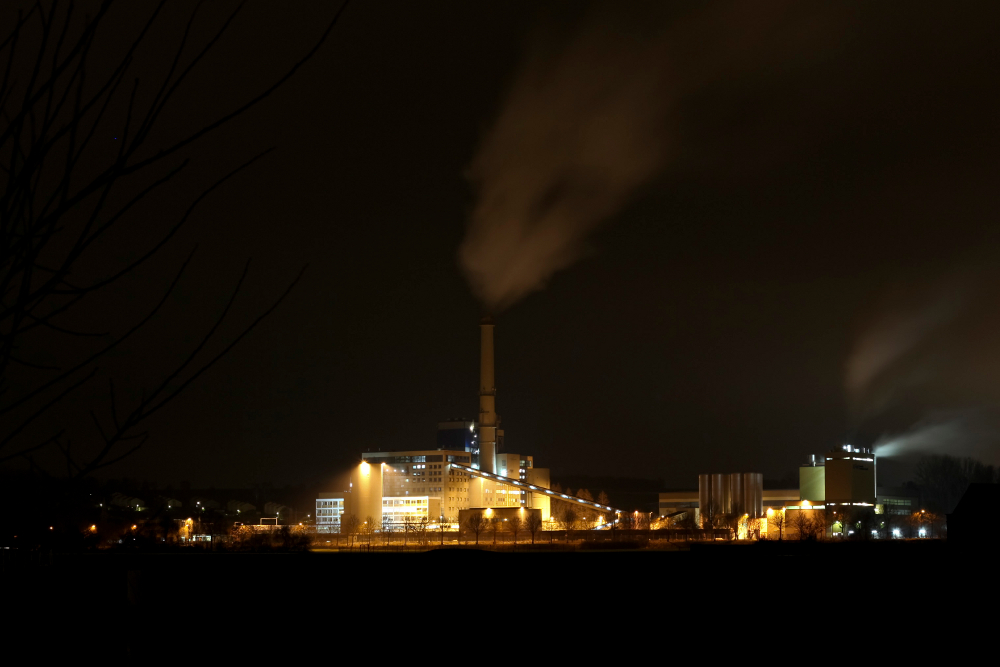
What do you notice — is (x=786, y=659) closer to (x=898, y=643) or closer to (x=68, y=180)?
(x=898, y=643)

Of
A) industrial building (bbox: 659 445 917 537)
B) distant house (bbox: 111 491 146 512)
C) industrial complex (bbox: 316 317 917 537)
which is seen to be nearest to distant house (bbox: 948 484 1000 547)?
distant house (bbox: 111 491 146 512)

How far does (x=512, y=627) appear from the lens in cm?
462

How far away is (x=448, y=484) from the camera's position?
3615 inches

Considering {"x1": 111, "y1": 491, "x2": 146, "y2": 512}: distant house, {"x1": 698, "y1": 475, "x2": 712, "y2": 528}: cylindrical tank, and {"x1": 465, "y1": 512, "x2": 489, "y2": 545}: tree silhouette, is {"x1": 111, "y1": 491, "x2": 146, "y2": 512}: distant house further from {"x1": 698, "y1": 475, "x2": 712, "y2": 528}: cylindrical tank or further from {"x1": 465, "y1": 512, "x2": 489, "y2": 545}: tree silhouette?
{"x1": 698, "y1": 475, "x2": 712, "y2": 528}: cylindrical tank

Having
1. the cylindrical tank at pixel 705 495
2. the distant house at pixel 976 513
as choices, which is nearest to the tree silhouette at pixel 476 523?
the cylindrical tank at pixel 705 495

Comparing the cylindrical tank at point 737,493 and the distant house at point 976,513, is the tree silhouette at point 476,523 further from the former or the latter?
the distant house at point 976,513

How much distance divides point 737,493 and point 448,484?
28.3m

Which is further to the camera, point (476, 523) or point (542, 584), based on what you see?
point (476, 523)

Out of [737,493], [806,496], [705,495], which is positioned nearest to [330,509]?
[705,495]

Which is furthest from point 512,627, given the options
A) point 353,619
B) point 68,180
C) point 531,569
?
point 68,180

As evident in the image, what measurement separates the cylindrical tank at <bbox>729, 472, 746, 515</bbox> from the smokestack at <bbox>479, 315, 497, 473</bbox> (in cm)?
2286

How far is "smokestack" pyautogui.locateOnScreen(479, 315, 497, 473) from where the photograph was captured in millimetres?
88625

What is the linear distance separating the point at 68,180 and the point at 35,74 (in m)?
0.26

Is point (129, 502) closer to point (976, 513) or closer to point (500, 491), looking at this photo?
point (500, 491)
